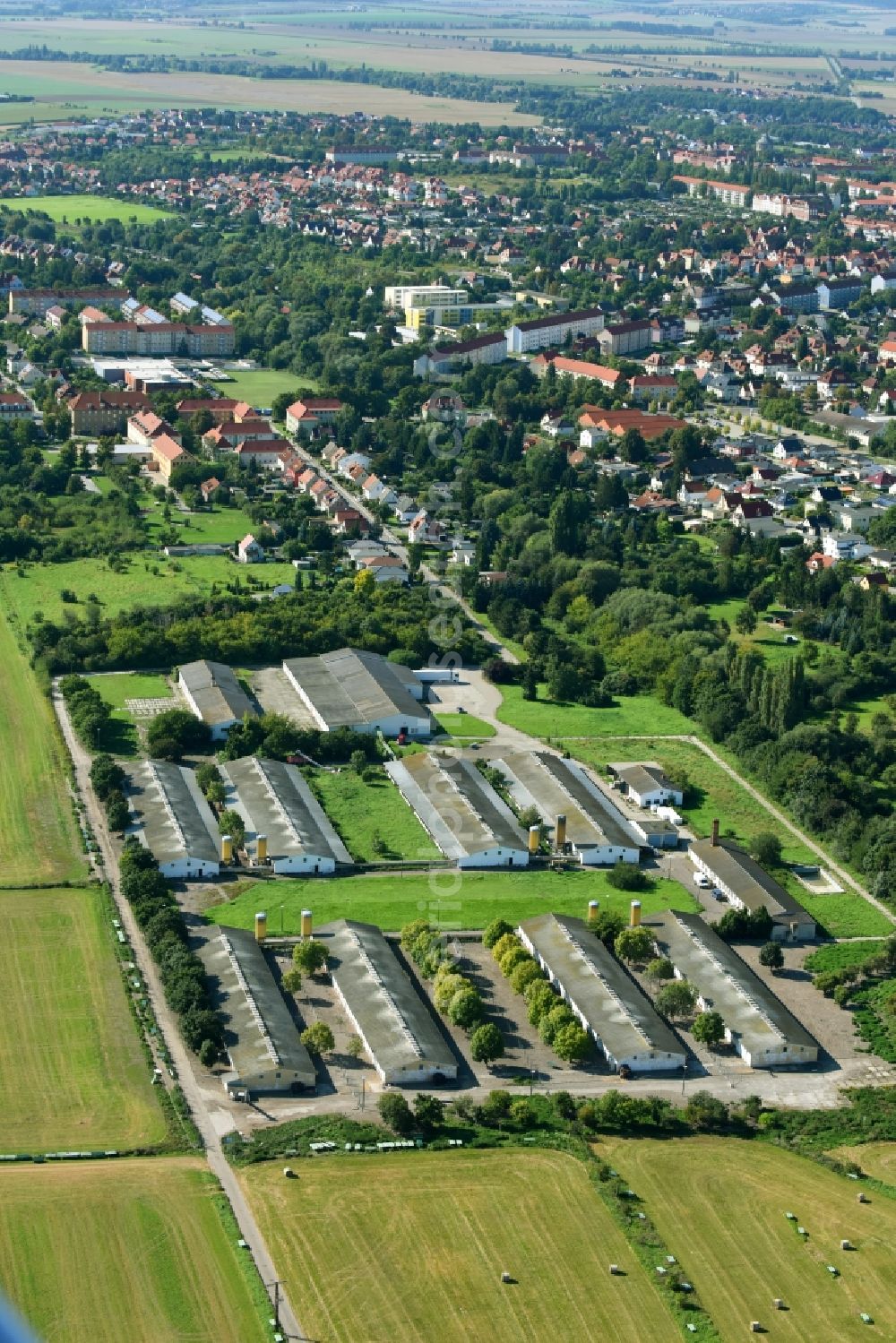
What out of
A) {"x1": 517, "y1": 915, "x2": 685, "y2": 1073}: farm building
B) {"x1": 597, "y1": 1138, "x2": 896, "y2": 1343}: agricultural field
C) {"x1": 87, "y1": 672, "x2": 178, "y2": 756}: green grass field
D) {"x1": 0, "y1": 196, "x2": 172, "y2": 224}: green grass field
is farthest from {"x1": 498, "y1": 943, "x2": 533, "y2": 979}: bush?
{"x1": 0, "y1": 196, "x2": 172, "y2": 224}: green grass field

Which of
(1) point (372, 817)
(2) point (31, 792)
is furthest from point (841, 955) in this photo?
(2) point (31, 792)

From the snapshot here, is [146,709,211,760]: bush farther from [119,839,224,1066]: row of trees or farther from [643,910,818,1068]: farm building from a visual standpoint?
[643,910,818,1068]: farm building

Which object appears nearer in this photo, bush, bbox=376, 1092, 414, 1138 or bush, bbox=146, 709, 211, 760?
bush, bbox=376, 1092, 414, 1138

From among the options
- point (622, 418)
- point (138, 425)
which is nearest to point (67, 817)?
point (138, 425)

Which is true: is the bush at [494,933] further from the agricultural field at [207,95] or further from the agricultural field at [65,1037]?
the agricultural field at [207,95]

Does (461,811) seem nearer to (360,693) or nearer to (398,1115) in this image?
(360,693)

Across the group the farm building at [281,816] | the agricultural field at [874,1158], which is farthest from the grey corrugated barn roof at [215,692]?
the agricultural field at [874,1158]
